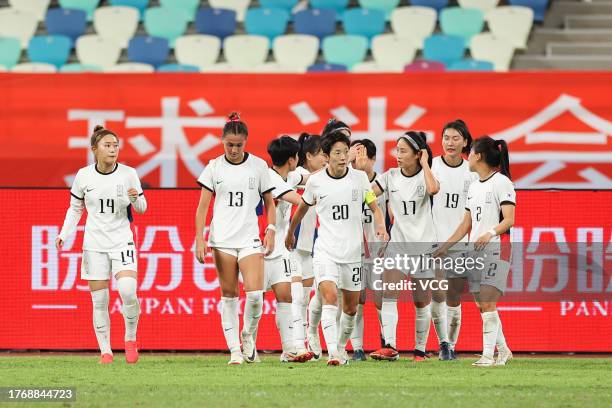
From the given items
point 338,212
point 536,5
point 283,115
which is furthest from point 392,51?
point 338,212

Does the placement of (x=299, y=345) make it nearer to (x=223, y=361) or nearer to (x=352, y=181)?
(x=223, y=361)

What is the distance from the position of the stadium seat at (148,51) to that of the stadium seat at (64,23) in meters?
1.21

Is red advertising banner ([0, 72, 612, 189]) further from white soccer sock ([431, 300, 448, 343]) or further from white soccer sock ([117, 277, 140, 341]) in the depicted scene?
white soccer sock ([117, 277, 140, 341])

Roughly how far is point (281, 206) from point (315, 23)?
7301mm

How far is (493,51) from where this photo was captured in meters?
16.7

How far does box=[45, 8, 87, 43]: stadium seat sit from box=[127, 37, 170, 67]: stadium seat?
121 centimetres

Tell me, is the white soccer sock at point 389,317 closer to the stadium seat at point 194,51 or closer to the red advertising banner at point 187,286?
the red advertising banner at point 187,286

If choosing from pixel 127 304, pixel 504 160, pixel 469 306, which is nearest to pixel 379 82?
pixel 469 306

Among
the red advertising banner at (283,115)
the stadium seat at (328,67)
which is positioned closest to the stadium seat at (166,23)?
the stadium seat at (328,67)

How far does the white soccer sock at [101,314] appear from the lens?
10.1m

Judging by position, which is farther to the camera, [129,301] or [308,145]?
[308,145]

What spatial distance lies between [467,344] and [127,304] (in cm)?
350

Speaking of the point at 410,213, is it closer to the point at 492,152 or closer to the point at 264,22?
the point at 492,152

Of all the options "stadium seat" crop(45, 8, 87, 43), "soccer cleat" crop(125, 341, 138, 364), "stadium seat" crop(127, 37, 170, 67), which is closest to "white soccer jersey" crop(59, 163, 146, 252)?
"soccer cleat" crop(125, 341, 138, 364)
